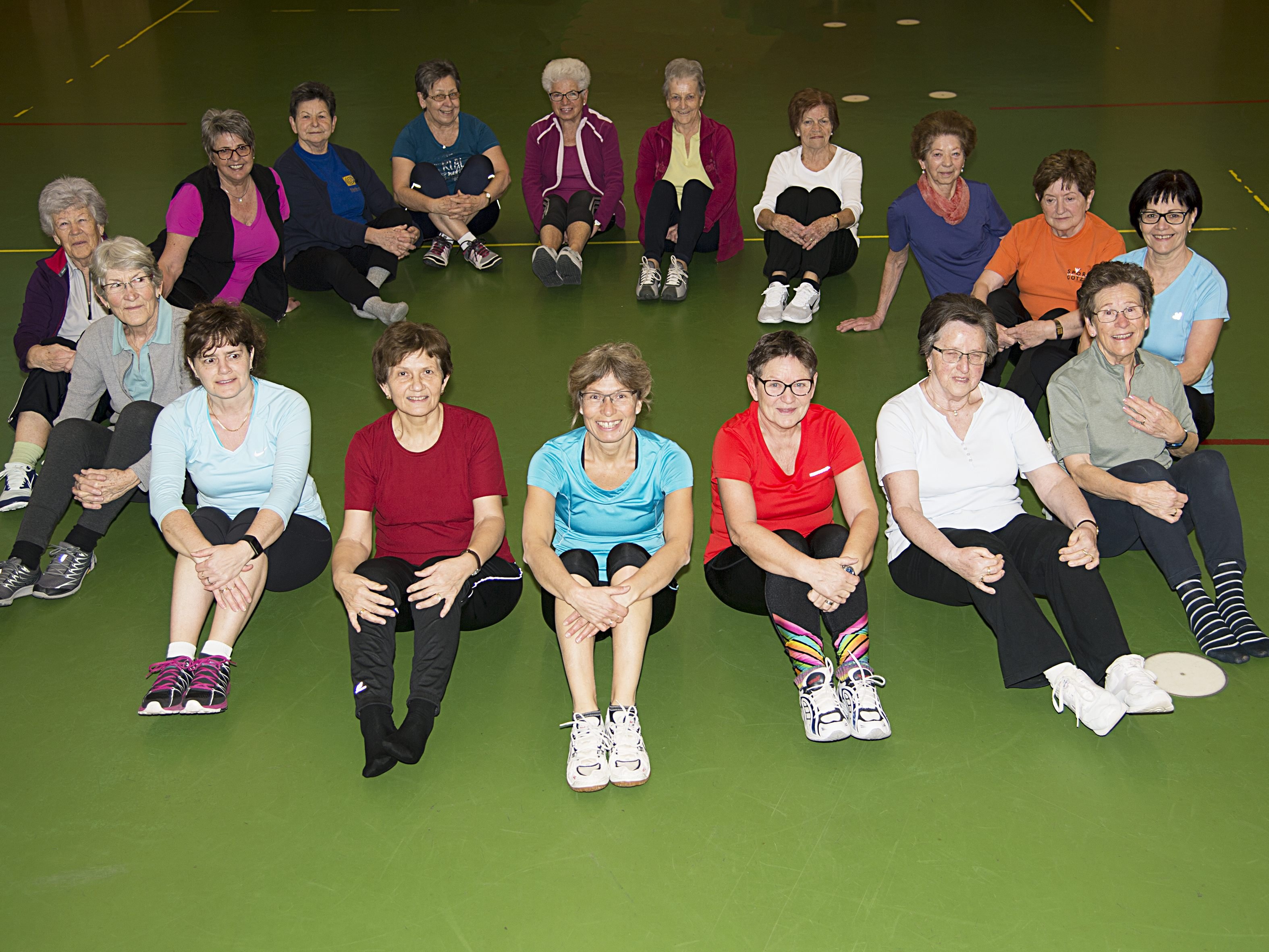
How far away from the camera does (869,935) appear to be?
101 inches

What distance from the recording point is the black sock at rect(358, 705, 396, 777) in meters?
2.99

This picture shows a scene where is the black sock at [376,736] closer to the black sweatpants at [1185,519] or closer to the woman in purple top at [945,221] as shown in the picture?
the black sweatpants at [1185,519]

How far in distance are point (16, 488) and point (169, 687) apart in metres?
1.60

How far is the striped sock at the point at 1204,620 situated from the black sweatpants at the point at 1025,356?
43.9 inches

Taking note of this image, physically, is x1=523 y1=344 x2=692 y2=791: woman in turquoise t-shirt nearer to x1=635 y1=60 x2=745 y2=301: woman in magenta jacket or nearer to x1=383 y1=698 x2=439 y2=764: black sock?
x1=383 y1=698 x2=439 y2=764: black sock

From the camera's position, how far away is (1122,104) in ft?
28.2

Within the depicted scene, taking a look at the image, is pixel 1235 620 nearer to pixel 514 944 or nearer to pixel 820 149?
pixel 514 944

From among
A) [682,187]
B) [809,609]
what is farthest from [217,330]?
[682,187]

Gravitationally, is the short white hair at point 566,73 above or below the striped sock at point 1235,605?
above

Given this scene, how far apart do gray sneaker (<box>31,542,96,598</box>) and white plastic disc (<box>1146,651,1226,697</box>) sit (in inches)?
143

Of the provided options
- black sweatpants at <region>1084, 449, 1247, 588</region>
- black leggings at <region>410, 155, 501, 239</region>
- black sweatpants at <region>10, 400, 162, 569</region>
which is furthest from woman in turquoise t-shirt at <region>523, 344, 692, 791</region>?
black leggings at <region>410, 155, 501, 239</region>

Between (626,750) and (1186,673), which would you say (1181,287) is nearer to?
(1186,673)

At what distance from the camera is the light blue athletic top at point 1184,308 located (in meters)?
4.05

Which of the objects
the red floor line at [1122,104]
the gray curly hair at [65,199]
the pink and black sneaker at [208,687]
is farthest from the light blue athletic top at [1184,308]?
the red floor line at [1122,104]
